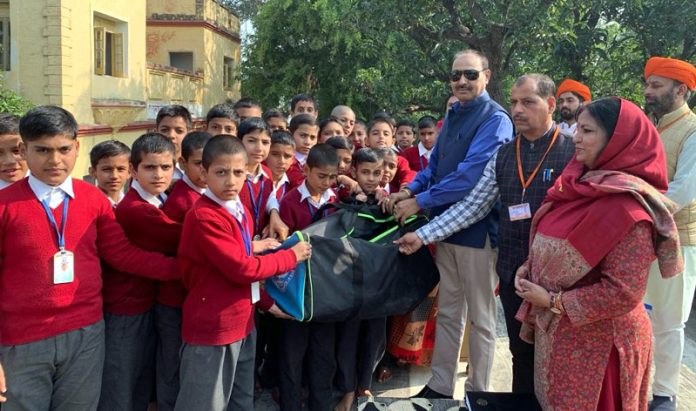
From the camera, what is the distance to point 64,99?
11.7m

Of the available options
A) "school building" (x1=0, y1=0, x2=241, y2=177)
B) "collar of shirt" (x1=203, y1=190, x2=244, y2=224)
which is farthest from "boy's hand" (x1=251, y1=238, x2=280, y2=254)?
"school building" (x1=0, y1=0, x2=241, y2=177)

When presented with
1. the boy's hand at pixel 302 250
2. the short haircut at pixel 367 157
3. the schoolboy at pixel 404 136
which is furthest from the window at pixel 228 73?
the boy's hand at pixel 302 250

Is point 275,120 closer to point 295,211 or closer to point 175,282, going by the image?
point 295,211

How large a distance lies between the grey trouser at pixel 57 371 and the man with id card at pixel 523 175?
2088mm

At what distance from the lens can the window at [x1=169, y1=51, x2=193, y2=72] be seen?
19531mm

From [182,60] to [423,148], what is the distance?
16036 millimetres

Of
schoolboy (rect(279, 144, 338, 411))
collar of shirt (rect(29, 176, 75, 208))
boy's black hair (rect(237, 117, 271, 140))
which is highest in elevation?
boy's black hair (rect(237, 117, 271, 140))

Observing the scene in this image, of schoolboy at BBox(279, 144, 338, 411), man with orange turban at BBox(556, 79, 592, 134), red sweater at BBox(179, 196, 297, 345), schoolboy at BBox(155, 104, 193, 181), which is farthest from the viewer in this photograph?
man with orange turban at BBox(556, 79, 592, 134)

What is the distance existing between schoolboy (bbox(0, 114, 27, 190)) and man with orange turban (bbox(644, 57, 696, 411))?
3.68 m

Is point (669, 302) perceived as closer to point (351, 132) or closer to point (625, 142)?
point (625, 142)

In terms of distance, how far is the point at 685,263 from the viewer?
3.56 meters

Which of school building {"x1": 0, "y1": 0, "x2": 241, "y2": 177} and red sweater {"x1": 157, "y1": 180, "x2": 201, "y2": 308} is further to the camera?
school building {"x1": 0, "y1": 0, "x2": 241, "y2": 177}

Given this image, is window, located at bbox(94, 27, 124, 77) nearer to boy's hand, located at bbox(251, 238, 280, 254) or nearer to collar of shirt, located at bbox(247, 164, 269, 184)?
collar of shirt, located at bbox(247, 164, 269, 184)

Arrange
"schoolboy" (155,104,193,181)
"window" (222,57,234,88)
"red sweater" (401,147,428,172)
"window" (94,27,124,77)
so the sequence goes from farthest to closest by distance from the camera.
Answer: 1. "window" (222,57,234,88)
2. "window" (94,27,124,77)
3. "red sweater" (401,147,428,172)
4. "schoolboy" (155,104,193,181)
